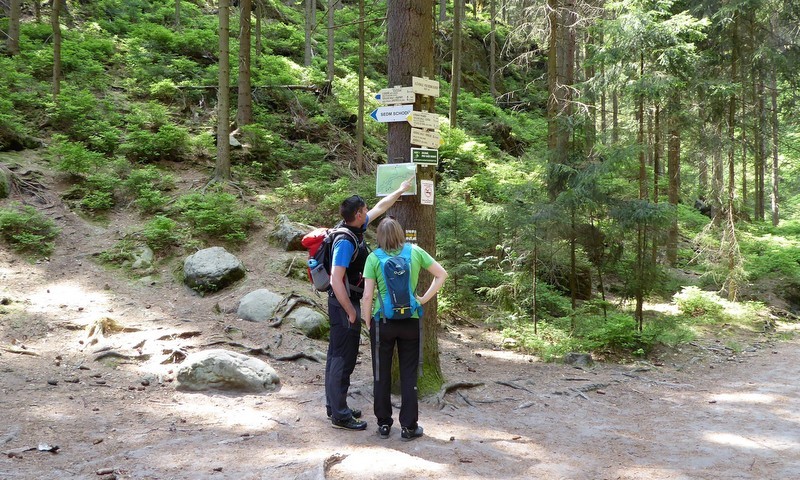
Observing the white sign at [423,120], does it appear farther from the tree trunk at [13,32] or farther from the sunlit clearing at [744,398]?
the tree trunk at [13,32]

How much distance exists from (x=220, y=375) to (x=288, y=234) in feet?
16.8

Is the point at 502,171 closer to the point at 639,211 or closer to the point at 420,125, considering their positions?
the point at 639,211

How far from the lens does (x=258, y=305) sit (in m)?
8.35

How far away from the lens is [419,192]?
5711 mm

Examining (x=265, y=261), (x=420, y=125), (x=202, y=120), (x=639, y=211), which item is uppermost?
(x=202, y=120)

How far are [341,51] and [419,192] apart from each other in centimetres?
2411

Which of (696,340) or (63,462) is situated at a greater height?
(63,462)

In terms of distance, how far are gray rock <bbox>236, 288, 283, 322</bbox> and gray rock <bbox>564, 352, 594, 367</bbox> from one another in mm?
4784

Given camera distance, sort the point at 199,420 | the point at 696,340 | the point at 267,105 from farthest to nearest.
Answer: the point at 267,105 < the point at 696,340 < the point at 199,420

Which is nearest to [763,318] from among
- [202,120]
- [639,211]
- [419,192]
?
[639,211]

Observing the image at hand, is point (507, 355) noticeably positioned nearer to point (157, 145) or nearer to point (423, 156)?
point (423, 156)

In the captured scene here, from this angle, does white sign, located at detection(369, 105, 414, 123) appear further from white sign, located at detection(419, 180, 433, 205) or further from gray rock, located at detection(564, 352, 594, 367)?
gray rock, located at detection(564, 352, 594, 367)

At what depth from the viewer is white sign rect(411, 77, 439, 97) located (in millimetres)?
5711

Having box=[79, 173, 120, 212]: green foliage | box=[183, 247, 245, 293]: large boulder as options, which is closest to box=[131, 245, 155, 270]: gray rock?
box=[183, 247, 245, 293]: large boulder
